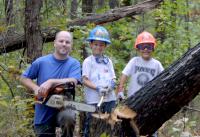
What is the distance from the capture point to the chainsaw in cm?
465

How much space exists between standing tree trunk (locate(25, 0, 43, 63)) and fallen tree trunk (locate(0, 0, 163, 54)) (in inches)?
29.3

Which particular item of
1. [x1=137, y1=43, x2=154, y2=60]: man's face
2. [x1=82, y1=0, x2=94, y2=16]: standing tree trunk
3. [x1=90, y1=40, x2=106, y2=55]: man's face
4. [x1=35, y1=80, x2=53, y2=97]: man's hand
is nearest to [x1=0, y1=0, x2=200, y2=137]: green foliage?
[x1=82, y1=0, x2=94, y2=16]: standing tree trunk

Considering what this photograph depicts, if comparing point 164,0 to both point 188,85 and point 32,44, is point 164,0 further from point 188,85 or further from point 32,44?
point 188,85

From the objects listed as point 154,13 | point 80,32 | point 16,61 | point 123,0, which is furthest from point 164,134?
point 123,0

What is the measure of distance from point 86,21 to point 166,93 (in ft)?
14.5

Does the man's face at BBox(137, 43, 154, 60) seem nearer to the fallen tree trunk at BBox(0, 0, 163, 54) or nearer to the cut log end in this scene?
the cut log end

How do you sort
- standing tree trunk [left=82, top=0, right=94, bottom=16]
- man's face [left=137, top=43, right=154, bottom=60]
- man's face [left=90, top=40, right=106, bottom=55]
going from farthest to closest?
standing tree trunk [left=82, top=0, right=94, bottom=16] → man's face [left=137, top=43, right=154, bottom=60] → man's face [left=90, top=40, right=106, bottom=55]

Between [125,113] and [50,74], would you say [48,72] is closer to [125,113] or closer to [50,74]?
[50,74]

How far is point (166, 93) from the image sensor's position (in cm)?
444

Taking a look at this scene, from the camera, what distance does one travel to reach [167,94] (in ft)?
14.6

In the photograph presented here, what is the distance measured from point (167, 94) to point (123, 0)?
286 inches

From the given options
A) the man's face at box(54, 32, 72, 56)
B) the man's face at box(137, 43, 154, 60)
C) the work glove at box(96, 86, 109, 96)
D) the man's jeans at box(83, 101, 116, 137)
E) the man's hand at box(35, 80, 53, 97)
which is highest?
the man's face at box(54, 32, 72, 56)

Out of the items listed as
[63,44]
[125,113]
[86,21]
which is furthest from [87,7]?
[125,113]

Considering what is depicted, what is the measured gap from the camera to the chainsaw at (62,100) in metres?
4.65
